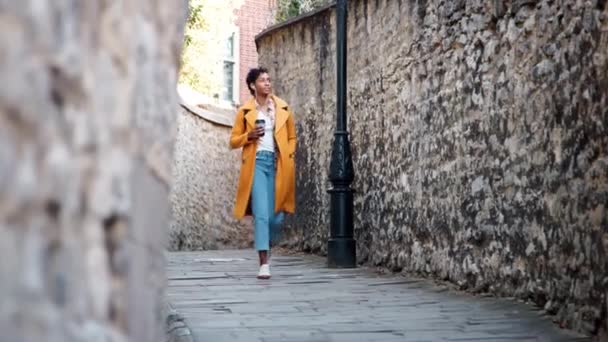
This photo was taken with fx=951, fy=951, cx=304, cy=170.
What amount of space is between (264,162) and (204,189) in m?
6.57

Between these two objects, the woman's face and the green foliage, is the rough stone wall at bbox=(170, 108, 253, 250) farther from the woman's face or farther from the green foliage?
the woman's face

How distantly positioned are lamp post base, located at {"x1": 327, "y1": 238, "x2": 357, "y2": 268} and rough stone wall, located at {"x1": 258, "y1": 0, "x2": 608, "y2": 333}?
0.55 ft

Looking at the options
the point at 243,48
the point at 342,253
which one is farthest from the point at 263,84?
the point at 243,48

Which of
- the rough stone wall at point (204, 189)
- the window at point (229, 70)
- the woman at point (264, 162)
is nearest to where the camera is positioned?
the woman at point (264, 162)

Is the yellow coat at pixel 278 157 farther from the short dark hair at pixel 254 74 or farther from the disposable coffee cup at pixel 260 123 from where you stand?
the short dark hair at pixel 254 74

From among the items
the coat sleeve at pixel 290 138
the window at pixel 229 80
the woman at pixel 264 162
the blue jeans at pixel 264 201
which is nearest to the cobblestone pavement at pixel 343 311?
the blue jeans at pixel 264 201

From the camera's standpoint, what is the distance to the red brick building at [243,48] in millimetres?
23156

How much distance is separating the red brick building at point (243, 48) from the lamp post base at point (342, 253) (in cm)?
1534

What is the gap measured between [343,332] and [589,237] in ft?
3.71

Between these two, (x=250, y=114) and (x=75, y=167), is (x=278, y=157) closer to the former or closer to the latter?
(x=250, y=114)

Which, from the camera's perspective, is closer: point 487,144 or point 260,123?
point 487,144

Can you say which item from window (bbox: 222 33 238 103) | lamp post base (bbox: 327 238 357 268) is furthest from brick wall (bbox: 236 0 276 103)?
lamp post base (bbox: 327 238 357 268)

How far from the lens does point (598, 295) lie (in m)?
3.83

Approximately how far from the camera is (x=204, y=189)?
13516 millimetres
